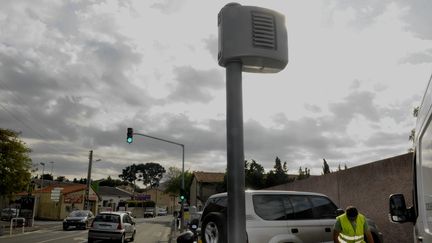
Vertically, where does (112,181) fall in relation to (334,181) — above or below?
above

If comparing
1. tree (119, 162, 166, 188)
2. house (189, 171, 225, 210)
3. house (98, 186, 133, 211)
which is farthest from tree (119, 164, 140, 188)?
house (189, 171, 225, 210)

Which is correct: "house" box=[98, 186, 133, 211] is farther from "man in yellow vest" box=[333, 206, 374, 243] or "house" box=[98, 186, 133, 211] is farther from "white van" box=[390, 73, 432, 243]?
"white van" box=[390, 73, 432, 243]

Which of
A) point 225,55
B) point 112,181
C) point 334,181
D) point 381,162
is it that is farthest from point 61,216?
point 112,181

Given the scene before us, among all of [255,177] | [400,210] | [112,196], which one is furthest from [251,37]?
[112,196]

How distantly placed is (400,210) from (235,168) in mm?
3465

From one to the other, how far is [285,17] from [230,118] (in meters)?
0.73

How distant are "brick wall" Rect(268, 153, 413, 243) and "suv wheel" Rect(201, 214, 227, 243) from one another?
16.6 feet

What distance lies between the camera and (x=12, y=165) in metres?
30.7

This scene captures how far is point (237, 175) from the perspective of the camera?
85.1 inches

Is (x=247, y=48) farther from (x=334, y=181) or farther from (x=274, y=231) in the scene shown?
(x=334, y=181)

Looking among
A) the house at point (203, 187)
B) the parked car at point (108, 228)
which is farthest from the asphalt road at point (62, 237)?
the house at point (203, 187)

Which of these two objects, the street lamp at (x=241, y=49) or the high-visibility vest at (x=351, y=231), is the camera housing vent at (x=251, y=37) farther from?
the high-visibility vest at (x=351, y=231)

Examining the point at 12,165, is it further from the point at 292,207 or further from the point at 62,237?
the point at 292,207

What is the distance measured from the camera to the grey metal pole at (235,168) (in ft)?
7.01
